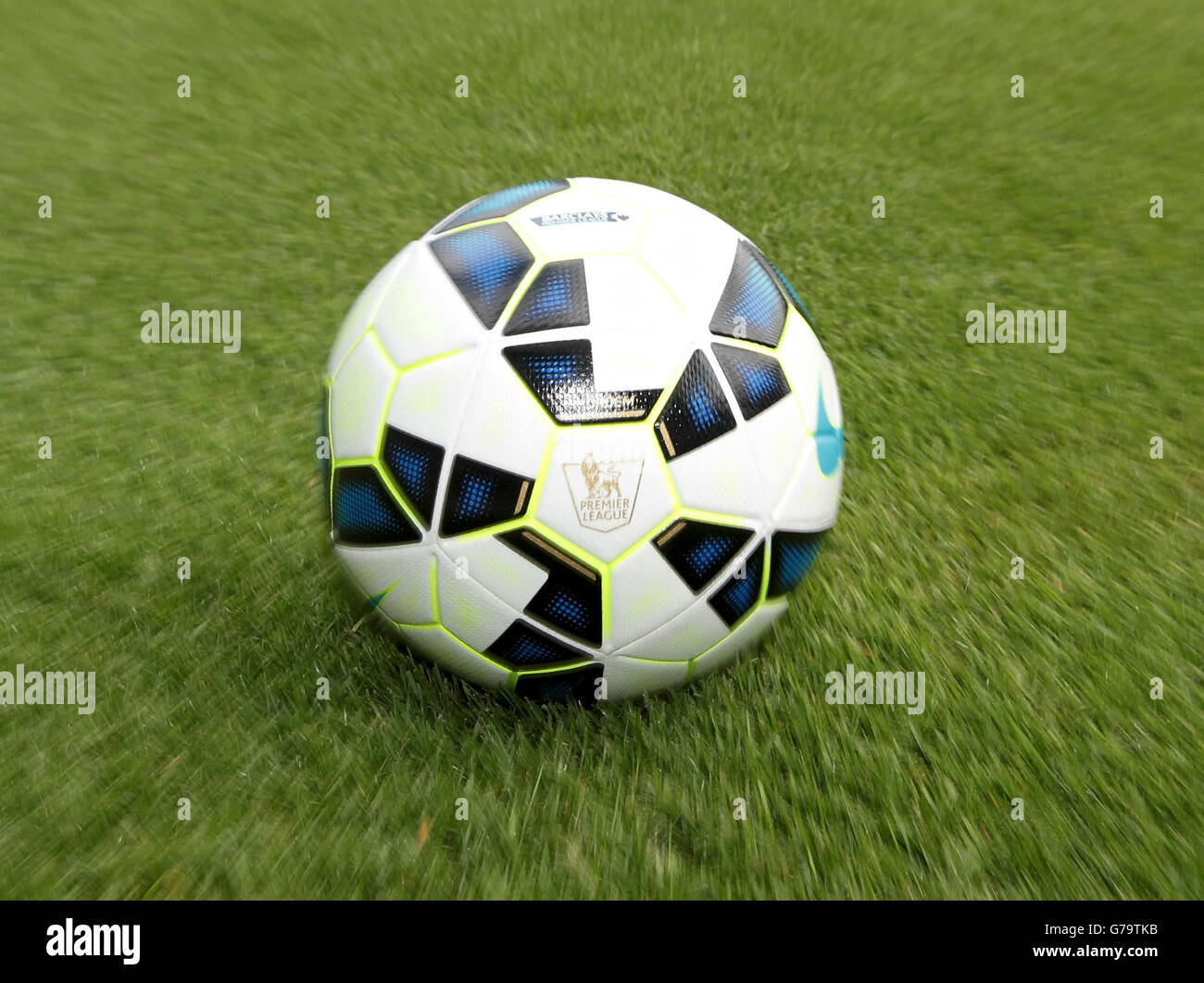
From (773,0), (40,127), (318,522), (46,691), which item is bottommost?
(46,691)

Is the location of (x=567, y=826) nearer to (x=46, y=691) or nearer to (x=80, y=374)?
(x=46, y=691)

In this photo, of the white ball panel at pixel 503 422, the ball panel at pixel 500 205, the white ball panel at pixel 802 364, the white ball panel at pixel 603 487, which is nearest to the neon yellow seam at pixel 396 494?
the white ball panel at pixel 503 422

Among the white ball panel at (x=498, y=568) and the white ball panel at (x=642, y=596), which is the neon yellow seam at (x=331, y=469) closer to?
the white ball panel at (x=498, y=568)

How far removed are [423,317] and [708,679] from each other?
112 cm

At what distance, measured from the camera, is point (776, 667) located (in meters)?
2.30

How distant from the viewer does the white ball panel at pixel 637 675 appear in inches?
79.4

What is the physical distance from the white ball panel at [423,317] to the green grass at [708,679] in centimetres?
81

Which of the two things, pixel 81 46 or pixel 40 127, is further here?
pixel 81 46

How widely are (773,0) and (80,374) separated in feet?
21.9

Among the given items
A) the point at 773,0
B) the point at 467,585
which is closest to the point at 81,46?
the point at 773,0

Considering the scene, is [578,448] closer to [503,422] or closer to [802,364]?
[503,422]

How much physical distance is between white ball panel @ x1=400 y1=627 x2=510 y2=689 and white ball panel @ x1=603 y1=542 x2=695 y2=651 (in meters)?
0.29

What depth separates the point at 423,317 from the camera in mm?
1992

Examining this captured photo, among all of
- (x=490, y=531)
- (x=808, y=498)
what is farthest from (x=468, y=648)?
(x=808, y=498)
